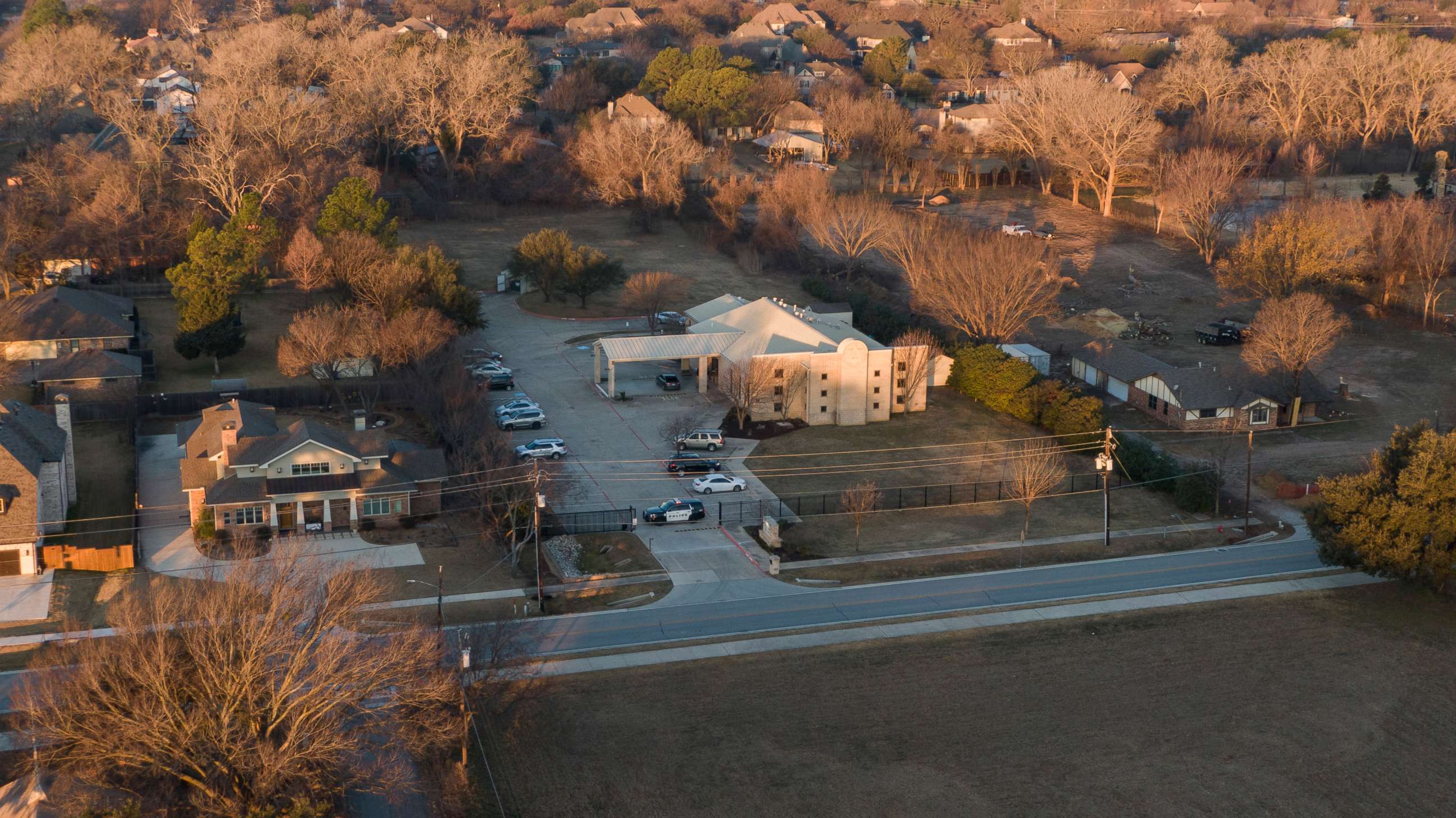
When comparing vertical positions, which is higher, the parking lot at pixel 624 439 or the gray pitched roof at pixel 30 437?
the gray pitched roof at pixel 30 437

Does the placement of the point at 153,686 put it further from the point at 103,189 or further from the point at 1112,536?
the point at 103,189

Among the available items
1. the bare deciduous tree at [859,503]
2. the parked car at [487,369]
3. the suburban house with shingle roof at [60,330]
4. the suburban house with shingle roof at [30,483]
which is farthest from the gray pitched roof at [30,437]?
the bare deciduous tree at [859,503]

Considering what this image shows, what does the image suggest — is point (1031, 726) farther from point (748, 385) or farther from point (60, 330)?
point (60, 330)

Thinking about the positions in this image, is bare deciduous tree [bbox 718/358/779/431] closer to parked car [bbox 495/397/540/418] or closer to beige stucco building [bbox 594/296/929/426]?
beige stucco building [bbox 594/296/929/426]

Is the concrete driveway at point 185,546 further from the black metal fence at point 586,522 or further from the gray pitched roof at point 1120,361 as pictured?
the gray pitched roof at point 1120,361

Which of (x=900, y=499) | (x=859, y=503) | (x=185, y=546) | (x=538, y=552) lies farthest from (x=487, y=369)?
(x=538, y=552)

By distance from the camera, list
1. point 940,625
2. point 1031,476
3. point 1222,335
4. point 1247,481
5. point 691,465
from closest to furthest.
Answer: point 940,625
point 1031,476
point 1247,481
point 691,465
point 1222,335
